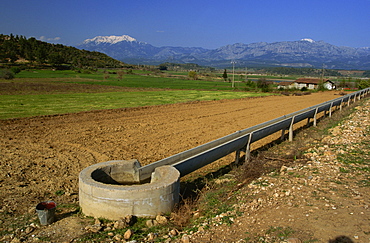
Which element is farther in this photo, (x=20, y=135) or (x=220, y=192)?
(x=20, y=135)

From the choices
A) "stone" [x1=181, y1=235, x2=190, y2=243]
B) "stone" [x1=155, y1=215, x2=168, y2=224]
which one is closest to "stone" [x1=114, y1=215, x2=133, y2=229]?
"stone" [x1=155, y1=215, x2=168, y2=224]

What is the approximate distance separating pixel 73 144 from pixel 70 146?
254 mm

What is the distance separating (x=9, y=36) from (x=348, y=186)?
431ft

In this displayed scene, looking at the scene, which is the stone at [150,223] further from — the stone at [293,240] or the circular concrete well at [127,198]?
the stone at [293,240]

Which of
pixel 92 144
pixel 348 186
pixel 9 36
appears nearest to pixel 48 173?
pixel 92 144

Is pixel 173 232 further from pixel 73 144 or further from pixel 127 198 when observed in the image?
pixel 73 144

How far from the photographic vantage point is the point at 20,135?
426 inches

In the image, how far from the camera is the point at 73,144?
388 inches

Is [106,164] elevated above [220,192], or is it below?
above

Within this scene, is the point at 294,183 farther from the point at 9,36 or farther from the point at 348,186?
the point at 9,36

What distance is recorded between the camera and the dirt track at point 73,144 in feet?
20.7

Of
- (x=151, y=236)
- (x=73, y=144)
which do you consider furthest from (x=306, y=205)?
(x=73, y=144)

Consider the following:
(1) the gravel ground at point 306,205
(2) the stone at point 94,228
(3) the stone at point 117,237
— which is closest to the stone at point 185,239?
(1) the gravel ground at point 306,205

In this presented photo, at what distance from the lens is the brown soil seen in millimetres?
5789
